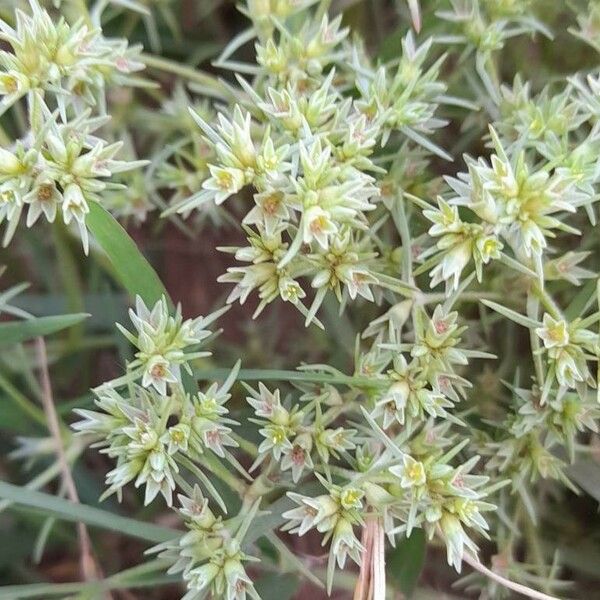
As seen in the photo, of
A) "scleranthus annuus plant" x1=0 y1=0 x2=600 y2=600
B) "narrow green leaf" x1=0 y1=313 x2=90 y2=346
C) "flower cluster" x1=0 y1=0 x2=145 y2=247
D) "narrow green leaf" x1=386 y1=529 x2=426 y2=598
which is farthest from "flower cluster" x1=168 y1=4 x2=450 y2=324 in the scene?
"narrow green leaf" x1=386 y1=529 x2=426 y2=598

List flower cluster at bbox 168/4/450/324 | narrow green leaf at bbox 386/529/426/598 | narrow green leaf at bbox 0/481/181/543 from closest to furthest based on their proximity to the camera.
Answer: flower cluster at bbox 168/4/450/324, narrow green leaf at bbox 0/481/181/543, narrow green leaf at bbox 386/529/426/598

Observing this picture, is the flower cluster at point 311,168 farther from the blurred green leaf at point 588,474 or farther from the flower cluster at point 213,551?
the blurred green leaf at point 588,474

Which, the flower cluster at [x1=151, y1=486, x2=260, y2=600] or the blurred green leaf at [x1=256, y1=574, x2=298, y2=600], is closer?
the flower cluster at [x1=151, y1=486, x2=260, y2=600]

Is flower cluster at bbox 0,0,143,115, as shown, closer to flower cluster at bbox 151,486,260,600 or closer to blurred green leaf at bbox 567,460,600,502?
flower cluster at bbox 151,486,260,600

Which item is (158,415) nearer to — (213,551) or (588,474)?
(213,551)

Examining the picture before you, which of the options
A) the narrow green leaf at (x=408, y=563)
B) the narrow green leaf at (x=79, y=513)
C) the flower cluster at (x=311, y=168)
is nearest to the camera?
the flower cluster at (x=311, y=168)

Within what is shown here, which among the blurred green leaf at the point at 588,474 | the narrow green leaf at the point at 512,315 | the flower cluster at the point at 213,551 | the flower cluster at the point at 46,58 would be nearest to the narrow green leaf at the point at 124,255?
the flower cluster at the point at 46,58

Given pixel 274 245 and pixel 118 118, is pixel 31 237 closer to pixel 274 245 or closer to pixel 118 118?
pixel 118 118

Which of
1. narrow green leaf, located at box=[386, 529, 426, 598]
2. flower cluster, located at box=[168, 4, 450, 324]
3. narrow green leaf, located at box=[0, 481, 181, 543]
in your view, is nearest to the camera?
flower cluster, located at box=[168, 4, 450, 324]
